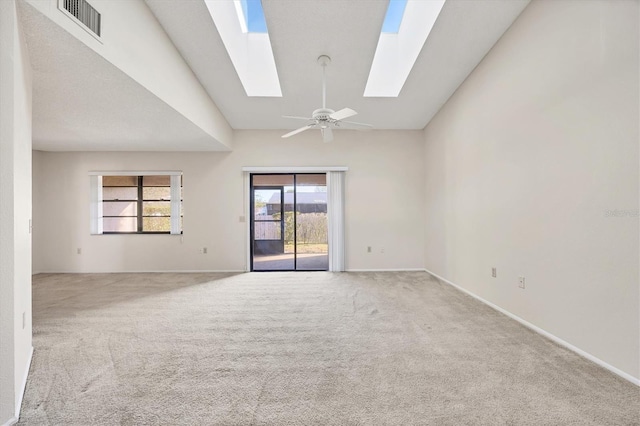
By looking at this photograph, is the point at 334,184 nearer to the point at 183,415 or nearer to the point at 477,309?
the point at 477,309

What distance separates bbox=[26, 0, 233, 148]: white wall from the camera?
199 cm

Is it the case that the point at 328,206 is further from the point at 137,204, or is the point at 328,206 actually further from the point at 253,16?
the point at 137,204

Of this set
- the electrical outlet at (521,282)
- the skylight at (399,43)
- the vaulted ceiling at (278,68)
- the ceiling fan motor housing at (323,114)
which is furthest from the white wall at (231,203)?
the electrical outlet at (521,282)

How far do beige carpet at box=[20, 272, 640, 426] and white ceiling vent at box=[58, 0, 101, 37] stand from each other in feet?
7.88

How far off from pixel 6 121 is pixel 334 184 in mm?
4453

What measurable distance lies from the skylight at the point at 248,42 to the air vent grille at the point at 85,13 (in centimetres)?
96

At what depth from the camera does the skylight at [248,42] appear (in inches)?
119

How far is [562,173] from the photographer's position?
7.76 ft

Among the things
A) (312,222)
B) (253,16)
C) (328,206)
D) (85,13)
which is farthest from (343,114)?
(312,222)

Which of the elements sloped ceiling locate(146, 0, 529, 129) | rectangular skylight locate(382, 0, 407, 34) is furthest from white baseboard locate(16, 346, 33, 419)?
rectangular skylight locate(382, 0, 407, 34)

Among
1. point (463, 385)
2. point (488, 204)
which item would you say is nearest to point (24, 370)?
point (463, 385)

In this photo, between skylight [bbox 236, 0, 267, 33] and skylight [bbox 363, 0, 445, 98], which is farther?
skylight [bbox 236, 0, 267, 33]

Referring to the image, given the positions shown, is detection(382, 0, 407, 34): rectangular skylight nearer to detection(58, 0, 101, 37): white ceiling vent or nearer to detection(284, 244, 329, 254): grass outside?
detection(58, 0, 101, 37): white ceiling vent

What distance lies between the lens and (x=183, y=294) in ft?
13.2
